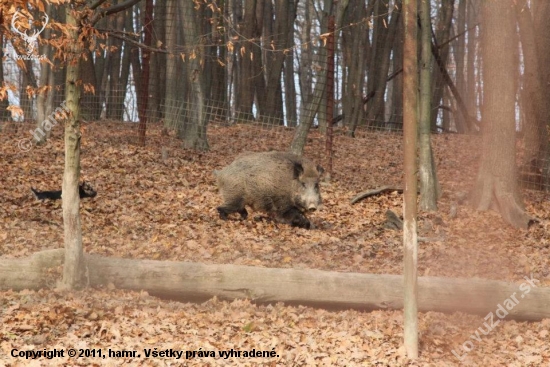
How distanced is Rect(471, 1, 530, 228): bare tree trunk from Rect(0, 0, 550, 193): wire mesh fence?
2.02 metres

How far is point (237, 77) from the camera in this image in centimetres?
3053

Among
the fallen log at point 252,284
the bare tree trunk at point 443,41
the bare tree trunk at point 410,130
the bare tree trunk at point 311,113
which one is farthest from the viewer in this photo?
the bare tree trunk at point 443,41

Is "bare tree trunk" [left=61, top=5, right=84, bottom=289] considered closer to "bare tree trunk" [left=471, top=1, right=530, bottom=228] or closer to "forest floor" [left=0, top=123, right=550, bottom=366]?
"forest floor" [left=0, top=123, right=550, bottom=366]

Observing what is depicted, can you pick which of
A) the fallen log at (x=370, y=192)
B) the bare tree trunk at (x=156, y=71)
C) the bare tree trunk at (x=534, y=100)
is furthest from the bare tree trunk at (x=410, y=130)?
the bare tree trunk at (x=156, y=71)

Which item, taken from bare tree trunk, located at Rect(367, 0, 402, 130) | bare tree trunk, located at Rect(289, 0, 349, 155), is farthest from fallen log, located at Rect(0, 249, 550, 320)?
bare tree trunk, located at Rect(367, 0, 402, 130)

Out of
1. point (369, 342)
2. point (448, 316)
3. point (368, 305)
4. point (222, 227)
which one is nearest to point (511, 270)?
point (448, 316)

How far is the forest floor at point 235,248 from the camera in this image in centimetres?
564

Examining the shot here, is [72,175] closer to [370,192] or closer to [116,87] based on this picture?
[370,192]

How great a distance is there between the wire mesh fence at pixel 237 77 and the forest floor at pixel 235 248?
0.81 metres

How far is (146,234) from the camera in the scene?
9125mm

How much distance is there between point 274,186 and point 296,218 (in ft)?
1.89

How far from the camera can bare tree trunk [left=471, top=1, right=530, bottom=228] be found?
10.7 meters

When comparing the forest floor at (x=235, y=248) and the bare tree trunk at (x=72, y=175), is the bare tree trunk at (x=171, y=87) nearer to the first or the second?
the forest floor at (x=235, y=248)

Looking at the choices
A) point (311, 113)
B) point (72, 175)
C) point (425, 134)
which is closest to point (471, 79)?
point (311, 113)
